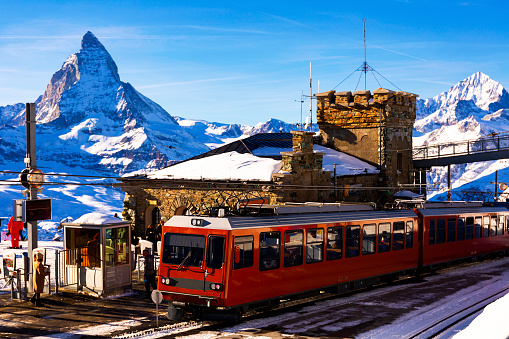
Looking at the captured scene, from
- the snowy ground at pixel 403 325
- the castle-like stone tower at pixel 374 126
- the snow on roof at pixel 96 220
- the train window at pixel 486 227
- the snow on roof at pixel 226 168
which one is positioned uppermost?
the castle-like stone tower at pixel 374 126

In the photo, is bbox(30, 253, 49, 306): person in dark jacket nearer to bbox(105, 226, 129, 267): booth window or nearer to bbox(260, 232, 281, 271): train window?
bbox(105, 226, 129, 267): booth window

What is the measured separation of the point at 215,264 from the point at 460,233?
15.7 m

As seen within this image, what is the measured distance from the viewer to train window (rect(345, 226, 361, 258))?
20195 millimetres

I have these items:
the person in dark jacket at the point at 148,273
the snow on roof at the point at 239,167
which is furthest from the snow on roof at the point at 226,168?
the person in dark jacket at the point at 148,273

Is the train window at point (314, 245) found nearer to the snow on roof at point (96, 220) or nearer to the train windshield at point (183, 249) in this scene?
the train windshield at point (183, 249)

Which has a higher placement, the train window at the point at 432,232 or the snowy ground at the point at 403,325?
the train window at the point at 432,232

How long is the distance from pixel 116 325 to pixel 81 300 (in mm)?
3573

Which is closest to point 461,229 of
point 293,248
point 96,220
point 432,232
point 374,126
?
point 432,232

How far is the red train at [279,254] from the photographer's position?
15.9 metres

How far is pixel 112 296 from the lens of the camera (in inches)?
766

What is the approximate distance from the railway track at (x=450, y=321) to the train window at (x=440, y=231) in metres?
6.27

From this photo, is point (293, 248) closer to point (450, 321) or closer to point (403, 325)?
→ point (403, 325)

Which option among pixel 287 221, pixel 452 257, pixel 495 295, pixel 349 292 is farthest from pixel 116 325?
pixel 452 257

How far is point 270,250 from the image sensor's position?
17.0 meters
